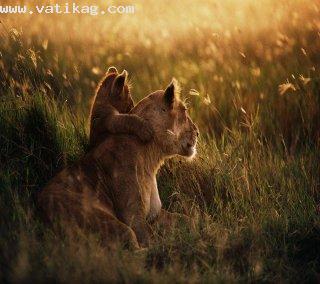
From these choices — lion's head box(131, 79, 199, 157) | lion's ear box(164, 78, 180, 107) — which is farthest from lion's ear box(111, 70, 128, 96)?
lion's ear box(164, 78, 180, 107)

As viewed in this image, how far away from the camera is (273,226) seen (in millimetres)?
7242

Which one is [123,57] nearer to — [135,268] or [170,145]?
[170,145]

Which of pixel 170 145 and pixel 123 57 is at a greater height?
pixel 123 57

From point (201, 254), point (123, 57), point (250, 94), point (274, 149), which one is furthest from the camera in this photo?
point (123, 57)

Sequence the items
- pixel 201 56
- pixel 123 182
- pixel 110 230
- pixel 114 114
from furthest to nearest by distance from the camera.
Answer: pixel 201 56
pixel 114 114
pixel 123 182
pixel 110 230

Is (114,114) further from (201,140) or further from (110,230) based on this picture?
(201,140)

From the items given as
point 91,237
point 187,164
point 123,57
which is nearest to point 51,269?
point 91,237

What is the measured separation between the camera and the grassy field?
641cm

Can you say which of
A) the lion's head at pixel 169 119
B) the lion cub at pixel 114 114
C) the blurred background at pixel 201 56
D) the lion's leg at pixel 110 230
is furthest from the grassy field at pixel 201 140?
the lion cub at pixel 114 114

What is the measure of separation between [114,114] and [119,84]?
355 millimetres

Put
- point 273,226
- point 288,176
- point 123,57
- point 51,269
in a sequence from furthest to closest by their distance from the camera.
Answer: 1. point 123,57
2. point 288,176
3. point 273,226
4. point 51,269

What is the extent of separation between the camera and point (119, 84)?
780 centimetres

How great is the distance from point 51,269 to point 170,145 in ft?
7.37

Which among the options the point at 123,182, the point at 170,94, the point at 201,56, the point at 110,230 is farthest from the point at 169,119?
the point at 201,56
